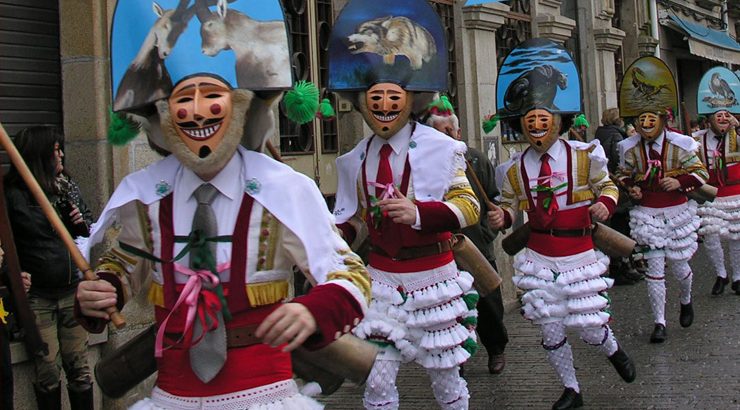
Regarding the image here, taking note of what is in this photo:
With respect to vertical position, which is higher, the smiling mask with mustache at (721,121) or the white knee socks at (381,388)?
the smiling mask with mustache at (721,121)

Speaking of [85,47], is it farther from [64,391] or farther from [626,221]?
[626,221]

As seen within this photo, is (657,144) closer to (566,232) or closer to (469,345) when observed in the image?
(566,232)

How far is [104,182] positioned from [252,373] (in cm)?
344

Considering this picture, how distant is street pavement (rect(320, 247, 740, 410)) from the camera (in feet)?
21.9

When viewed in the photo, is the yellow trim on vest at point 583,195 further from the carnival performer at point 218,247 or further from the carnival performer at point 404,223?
the carnival performer at point 218,247

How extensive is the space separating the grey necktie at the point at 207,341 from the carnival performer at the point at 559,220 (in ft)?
11.3

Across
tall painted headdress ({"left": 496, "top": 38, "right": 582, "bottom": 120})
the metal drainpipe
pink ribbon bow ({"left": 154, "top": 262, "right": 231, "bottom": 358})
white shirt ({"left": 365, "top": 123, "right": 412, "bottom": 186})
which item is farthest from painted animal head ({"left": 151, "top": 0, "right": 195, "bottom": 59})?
the metal drainpipe

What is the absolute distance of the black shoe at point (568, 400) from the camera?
20.9 ft

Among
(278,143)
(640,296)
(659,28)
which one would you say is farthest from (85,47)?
(659,28)

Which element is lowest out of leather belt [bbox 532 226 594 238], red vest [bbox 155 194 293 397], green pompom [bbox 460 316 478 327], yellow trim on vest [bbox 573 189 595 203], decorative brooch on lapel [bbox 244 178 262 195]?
green pompom [bbox 460 316 478 327]

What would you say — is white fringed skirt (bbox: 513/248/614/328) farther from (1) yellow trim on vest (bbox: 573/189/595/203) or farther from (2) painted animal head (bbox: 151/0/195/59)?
(2) painted animal head (bbox: 151/0/195/59)

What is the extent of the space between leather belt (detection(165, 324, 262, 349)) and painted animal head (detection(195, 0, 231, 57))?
909 mm

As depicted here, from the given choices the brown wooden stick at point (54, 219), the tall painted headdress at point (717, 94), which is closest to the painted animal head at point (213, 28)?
the brown wooden stick at point (54, 219)

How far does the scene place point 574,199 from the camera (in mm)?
6562
